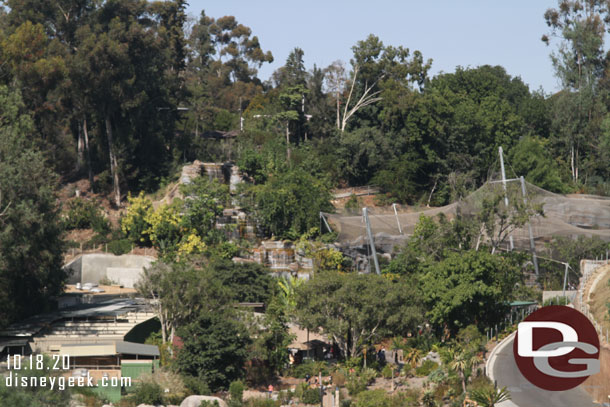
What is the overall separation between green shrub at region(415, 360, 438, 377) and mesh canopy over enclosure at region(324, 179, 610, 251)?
11.3 meters

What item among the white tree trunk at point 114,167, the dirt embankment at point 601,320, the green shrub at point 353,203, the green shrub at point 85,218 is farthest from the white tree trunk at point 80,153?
the dirt embankment at point 601,320

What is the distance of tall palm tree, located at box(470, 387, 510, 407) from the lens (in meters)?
33.5

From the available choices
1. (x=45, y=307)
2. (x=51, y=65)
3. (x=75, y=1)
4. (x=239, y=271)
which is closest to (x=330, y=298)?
(x=239, y=271)

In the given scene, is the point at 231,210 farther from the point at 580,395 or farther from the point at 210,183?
the point at 580,395

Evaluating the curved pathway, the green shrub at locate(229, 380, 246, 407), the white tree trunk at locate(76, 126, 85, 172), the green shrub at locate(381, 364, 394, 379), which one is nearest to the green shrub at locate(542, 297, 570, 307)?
the curved pathway

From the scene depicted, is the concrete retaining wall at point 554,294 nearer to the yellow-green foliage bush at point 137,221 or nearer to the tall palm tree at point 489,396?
the tall palm tree at point 489,396

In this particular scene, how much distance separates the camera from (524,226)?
175ft

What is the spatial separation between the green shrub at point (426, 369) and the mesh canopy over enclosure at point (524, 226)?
11.3 m

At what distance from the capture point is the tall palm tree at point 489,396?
33531 millimetres

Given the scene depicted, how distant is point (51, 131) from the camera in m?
61.6

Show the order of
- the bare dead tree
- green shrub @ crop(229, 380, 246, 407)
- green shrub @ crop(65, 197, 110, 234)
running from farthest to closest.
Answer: the bare dead tree, green shrub @ crop(65, 197, 110, 234), green shrub @ crop(229, 380, 246, 407)

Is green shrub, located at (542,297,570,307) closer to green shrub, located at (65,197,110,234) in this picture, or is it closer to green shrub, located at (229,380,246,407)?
green shrub, located at (229,380,246,407)

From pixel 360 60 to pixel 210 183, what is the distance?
20.3 meters

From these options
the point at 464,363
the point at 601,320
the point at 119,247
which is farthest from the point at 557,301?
the point at 119,247
